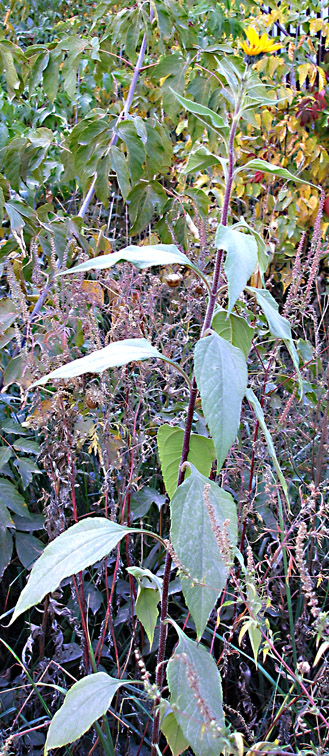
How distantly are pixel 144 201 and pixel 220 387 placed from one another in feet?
3.56

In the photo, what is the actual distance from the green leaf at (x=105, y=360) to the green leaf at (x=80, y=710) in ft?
1.34

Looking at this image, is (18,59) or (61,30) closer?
(18,59)

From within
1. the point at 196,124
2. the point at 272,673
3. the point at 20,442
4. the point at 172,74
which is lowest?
the point at 272,673

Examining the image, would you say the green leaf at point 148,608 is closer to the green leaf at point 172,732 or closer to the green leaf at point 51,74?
the green leaf at point 172,732

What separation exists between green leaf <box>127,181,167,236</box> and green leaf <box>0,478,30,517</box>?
2.36ft

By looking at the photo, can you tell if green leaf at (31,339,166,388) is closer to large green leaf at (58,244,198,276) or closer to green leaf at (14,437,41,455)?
large green leaf at (58,244,198,276)

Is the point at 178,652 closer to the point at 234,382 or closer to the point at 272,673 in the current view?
the point at 234,382

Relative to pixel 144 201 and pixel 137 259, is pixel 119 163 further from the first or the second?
pixel 137 259

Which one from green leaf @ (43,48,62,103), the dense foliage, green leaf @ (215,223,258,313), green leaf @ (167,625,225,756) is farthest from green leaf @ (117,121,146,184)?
green leaf @ (167,625,225,756)

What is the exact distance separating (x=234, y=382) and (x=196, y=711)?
1.36ft

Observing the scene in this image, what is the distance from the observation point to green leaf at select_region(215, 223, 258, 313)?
1.97 ft

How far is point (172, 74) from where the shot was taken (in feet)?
5.36

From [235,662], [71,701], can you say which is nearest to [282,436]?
[235,662]

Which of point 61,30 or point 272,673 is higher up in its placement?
point 61,30
